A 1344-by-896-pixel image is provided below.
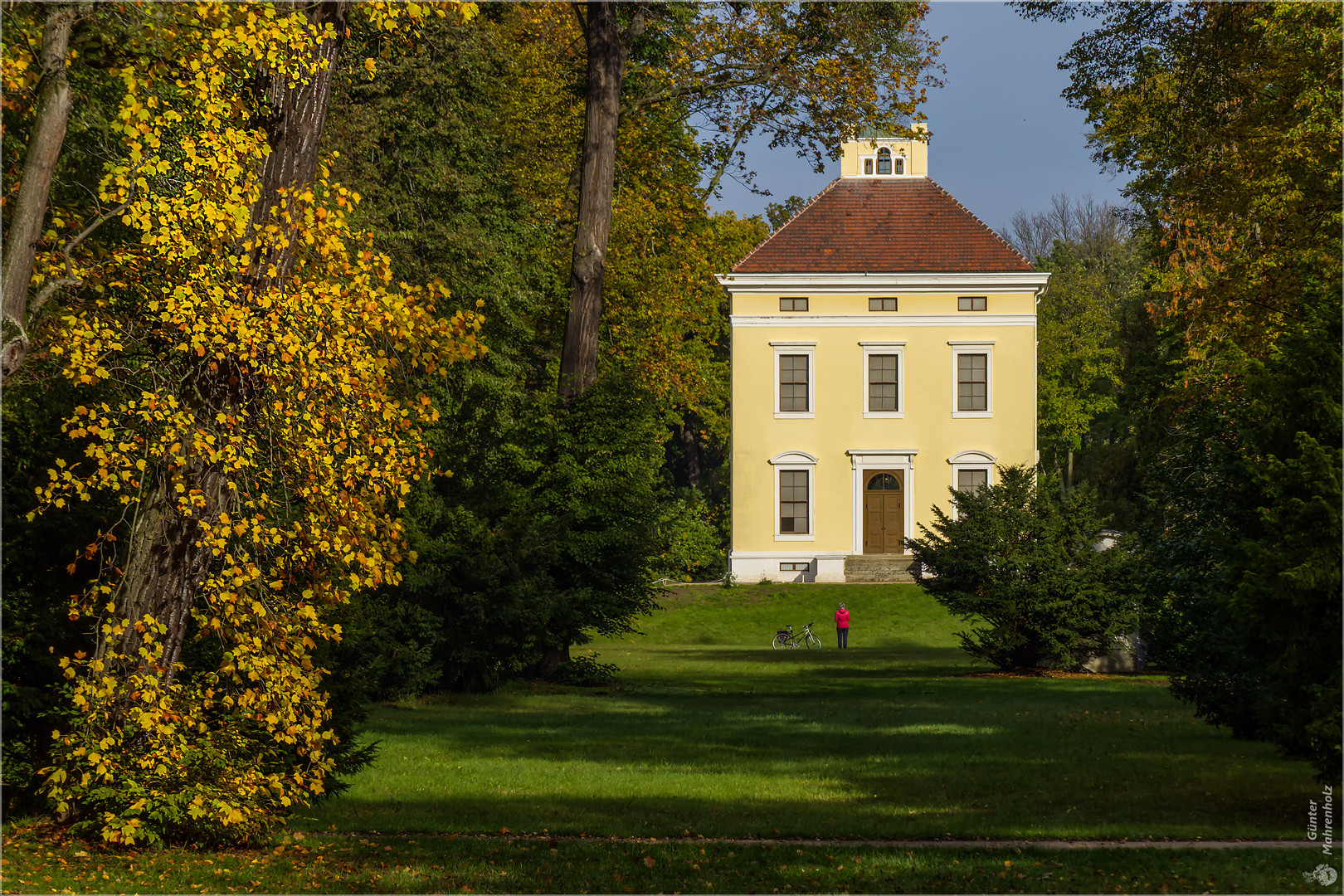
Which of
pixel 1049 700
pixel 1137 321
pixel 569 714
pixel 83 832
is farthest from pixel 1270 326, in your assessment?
pixel 1137 321

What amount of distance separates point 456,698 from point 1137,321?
3041cm

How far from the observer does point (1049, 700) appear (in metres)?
19.3

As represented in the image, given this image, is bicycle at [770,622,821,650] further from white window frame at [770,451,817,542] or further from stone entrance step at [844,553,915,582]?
white window frame at [770,451,817,542]

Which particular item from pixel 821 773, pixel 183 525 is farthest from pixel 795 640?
pixel 183 525

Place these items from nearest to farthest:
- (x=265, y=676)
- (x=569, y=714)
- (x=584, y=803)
→ 1. (x=265, y=676)
2. (x=584, y=803)
3. (x=569, y=714)

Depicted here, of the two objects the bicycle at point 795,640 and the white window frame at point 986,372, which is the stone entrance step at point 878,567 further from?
the bicycle at point 795,640

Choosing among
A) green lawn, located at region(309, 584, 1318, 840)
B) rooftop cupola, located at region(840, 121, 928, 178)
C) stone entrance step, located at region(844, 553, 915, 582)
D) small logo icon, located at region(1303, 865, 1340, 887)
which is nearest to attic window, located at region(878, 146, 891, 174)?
rooftop cupola, located at region(840, 121, 928, 178)

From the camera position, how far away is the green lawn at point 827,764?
35.0 ft

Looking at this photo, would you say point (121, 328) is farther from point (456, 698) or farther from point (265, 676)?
point (456, 698)

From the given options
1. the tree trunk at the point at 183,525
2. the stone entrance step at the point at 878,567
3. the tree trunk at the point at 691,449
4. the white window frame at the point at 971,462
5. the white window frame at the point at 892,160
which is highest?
the white window frame at the point at 892,160

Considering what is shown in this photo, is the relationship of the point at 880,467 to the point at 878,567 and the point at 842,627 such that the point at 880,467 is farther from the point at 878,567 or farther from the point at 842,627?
the point at 842,627

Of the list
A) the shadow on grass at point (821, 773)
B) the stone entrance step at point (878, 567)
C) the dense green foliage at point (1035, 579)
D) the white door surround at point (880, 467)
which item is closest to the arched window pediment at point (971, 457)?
the white door surround at point (880, 467)

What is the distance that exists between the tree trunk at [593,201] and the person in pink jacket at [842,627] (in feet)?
39.5

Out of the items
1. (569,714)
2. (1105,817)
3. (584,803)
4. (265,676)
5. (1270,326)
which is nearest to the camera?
(265,676)
